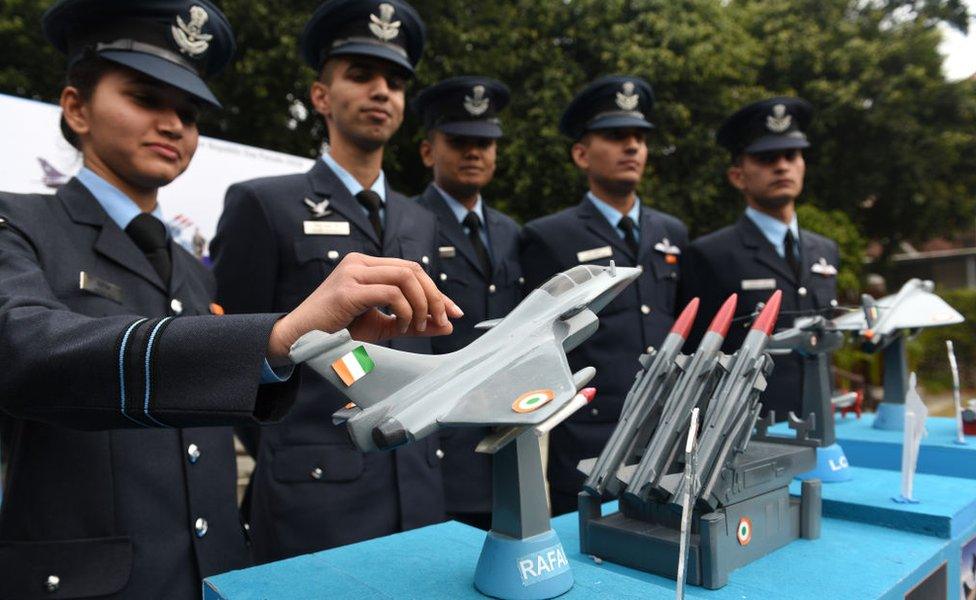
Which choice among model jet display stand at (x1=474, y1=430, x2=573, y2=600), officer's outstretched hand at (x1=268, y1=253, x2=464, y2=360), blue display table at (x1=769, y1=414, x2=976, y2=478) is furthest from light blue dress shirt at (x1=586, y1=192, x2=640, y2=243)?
officer's outstretched hand at (x1=268, y1=253, x2=464, y2=360)

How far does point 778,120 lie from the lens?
4.30 metres

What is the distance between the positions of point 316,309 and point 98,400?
409mm

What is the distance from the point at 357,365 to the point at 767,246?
11.4 feet

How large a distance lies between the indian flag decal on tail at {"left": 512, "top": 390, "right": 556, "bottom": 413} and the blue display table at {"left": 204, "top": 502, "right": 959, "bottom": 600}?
0.46m

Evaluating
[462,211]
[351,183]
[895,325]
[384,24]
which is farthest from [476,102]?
[895,325]

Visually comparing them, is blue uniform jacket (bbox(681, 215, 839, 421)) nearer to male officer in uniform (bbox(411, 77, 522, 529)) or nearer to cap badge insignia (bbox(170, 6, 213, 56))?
male officer in uniform (bbox(411, 77, 522, 529))

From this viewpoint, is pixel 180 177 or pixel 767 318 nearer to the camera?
pixel 767 318

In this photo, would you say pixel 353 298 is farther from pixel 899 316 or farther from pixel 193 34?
pixel 899 316

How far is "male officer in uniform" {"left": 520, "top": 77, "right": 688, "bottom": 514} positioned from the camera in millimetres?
3762

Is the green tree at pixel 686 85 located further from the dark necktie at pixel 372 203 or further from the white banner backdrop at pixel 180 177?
the dark necktie at pixel 372 203

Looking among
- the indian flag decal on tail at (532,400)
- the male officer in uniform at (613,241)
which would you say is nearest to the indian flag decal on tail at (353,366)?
the indian flag decal on tail at (532,400)

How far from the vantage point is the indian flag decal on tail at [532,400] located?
127cm

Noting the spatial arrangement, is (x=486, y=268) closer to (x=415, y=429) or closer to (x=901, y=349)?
(x=901, y=349)

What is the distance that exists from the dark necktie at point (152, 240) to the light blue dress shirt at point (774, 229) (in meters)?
3.36
